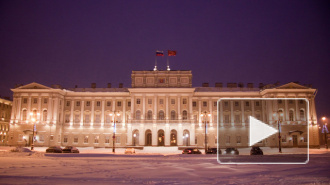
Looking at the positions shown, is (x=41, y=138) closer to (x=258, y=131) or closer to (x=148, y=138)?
(x=148, y=138)

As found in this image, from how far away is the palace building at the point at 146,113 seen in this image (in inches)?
2359

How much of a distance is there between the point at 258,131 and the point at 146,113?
49166 millimetres

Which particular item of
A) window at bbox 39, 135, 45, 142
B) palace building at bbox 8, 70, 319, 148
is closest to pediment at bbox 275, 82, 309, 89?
palace building at bbox 8, 70, 319, 148

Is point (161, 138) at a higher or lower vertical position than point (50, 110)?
lower

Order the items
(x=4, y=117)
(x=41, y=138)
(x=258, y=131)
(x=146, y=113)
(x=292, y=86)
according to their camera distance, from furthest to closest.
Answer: (x=4, y=117) < (x=146, y=113) < (x=292, y=86) < (x=41, y=138) < (x=258, y=131)

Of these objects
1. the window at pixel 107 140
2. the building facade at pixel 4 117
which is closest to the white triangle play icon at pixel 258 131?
the window at pixel 107 140

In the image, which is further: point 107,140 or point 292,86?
point 107,140

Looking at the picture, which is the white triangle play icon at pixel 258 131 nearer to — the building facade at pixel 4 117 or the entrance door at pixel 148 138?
the entrance door at pixel 148 138

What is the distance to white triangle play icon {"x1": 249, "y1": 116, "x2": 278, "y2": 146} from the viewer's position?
1323 cm

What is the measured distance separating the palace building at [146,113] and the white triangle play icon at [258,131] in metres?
46.1

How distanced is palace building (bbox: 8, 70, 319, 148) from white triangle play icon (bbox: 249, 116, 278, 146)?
4614cm

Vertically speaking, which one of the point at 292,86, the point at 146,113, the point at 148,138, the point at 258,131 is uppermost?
the point at 292,86

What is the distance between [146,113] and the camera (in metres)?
62.0
